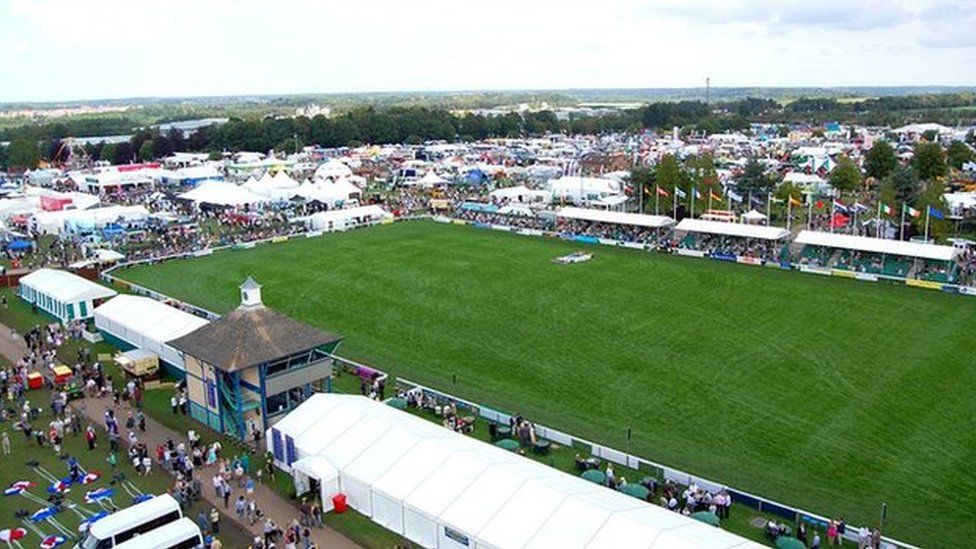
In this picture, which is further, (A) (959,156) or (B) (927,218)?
(A) (959,156)

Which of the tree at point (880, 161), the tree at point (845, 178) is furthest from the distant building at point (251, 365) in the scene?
the tree at point (880, 161)

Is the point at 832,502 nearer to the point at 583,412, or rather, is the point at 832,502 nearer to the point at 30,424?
the point at 583,412

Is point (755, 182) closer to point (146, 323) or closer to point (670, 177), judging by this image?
point (670, 177)

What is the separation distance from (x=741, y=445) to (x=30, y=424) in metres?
20.7

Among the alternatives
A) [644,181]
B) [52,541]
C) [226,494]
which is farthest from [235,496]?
[644,181]

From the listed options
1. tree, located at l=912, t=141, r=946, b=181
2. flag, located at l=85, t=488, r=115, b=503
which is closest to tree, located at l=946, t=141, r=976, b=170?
tree, located at l=912, t=141, r=946, b=181

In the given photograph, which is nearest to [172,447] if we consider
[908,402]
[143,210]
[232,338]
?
[232,338]

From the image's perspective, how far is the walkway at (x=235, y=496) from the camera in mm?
17641

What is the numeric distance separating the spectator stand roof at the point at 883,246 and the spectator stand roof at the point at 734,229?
1545mm

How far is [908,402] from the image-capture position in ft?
80.9

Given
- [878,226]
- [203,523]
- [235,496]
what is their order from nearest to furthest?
[203,523] → [235,496] → [878,226]

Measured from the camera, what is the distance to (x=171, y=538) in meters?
16.2

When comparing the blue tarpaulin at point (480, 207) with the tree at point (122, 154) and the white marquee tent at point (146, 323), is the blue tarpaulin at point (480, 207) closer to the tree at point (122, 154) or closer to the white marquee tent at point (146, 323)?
the white marquee tent at point (146, 323)

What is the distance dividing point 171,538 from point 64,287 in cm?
2319
